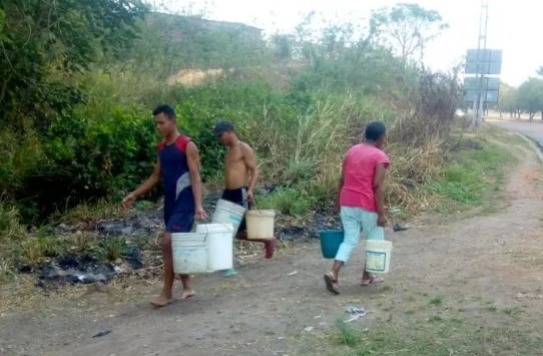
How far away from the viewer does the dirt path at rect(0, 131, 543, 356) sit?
20.1ft

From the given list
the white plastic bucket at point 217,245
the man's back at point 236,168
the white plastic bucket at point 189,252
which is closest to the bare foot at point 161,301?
the white plastic bucket at point 189,252

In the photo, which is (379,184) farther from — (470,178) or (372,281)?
(470,178)

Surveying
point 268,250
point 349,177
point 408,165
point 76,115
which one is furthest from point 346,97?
point 349,177

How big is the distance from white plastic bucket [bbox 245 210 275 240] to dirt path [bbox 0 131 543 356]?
44cm

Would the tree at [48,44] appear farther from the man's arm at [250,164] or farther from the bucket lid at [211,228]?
the bucket lid at [211,228]

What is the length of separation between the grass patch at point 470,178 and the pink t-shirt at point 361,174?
6239 millimetres

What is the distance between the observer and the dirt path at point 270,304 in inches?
241

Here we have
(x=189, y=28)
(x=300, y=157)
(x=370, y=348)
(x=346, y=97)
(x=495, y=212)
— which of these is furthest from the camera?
(x=189, y=28)

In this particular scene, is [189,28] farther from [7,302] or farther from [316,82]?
[7,302]

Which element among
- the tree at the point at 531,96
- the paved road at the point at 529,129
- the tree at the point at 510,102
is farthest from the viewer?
the tree at the point at 510,102

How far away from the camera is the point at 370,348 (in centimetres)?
556

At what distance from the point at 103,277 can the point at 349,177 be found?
10.2 ft

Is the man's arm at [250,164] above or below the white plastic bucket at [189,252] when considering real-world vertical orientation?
above

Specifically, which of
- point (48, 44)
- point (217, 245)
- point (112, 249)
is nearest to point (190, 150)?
point (217, 245)
